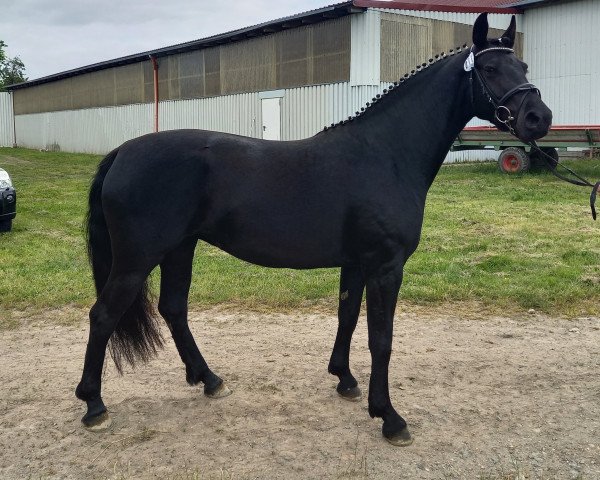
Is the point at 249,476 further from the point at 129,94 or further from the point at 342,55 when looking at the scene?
the point at 129,94

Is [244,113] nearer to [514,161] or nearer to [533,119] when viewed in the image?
[514,161]

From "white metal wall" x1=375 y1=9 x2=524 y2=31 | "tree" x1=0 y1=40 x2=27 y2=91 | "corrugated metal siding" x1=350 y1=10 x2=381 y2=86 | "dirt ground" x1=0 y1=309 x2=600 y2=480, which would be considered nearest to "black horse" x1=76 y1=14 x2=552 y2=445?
"dirt ground" x1=0 y1=309 x2=600 y2=480

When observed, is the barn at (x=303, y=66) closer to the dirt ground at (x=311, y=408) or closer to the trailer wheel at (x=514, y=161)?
the trailer wheel at (x=514, y=161)

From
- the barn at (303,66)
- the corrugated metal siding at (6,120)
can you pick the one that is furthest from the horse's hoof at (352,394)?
the corrugated metal siding at (6,120)

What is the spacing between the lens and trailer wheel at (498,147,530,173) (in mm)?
17094

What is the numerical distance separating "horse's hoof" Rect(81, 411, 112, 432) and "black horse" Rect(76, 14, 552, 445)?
1 cm

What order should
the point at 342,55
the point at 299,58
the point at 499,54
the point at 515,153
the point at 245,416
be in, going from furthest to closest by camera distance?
the point at 299,58, the point at 342,55, the point at 515,153, the point at 245,416, the point at 499,54

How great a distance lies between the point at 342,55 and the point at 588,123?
31.0ft

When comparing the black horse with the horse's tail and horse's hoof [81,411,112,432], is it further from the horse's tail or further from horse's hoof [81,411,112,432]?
the horse's tail

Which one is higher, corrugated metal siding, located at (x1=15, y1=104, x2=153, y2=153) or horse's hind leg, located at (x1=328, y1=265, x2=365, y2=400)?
corrugated metal siding, located at (x1=15, y1=104, x2=153, y2=153)

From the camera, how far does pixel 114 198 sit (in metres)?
3.71

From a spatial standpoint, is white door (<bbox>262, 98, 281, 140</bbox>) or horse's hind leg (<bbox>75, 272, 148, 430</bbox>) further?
white door (<bbox>262, 98, 281, 140</bbox>)

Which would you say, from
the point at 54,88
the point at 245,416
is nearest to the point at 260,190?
the point at 245,416

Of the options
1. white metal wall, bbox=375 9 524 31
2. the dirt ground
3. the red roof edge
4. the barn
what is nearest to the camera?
the dirt ground
